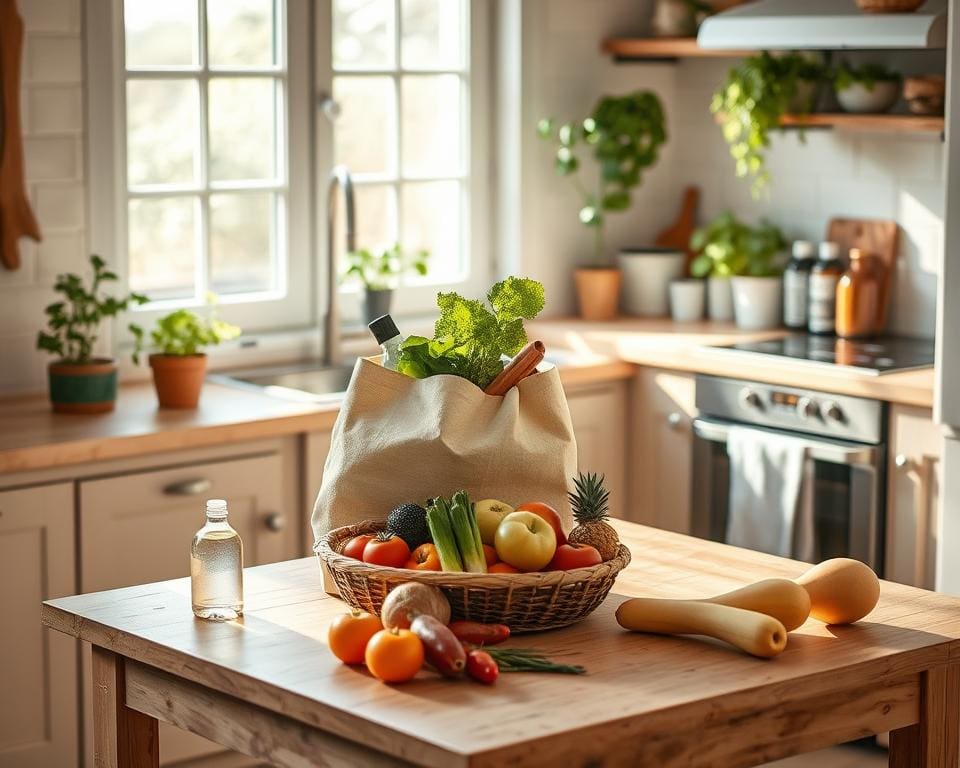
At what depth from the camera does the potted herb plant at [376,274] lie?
4668 millimetres

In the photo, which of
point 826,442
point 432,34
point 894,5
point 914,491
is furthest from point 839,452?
point 432,34

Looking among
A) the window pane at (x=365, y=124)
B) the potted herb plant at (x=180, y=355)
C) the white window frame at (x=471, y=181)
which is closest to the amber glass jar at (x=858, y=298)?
the white window frame at (x=471, y=181)

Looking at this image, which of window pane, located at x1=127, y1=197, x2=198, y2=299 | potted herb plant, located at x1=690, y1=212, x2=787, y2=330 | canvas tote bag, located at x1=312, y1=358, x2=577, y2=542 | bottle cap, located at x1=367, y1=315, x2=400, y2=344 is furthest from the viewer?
potted herb plant, located at x1=690, y1=212, x2=787, y2=330

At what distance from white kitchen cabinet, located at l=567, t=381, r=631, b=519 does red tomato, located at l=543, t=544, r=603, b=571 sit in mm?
2363

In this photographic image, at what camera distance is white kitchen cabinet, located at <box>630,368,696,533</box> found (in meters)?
4.60

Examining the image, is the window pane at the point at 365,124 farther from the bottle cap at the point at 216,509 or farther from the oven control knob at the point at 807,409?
the bottle cap at the point at 216,509

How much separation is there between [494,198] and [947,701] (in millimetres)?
3132

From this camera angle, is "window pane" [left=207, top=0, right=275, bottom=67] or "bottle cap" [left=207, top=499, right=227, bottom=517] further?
"window pane" [left=207, top=0, right=275, bottom=67]

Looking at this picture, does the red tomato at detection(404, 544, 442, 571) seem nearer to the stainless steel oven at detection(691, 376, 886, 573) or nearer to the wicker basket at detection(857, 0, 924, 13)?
the stainless steel oven at detection(691, 376, 886, 573)

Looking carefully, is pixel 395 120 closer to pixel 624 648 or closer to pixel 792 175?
pixel 792 175

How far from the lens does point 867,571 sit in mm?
2264

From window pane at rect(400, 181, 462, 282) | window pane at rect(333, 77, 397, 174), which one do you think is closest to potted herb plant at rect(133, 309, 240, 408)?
window pane at rect(333, 77, 397, 174)

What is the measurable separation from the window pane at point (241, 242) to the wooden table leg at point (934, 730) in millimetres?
2732

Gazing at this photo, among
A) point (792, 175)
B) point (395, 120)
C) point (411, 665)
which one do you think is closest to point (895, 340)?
point (792, 175)
